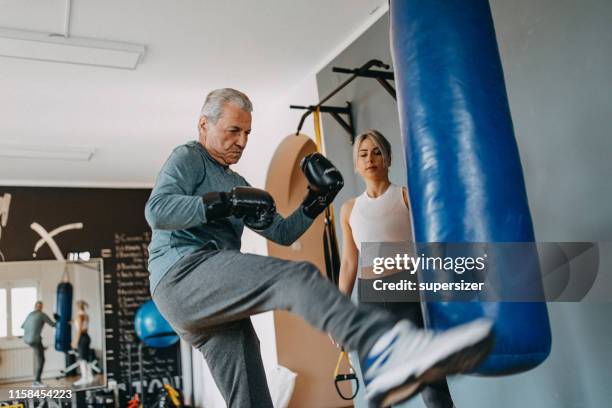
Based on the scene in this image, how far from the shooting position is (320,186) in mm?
2174

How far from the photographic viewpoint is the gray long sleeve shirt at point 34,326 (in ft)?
22.7

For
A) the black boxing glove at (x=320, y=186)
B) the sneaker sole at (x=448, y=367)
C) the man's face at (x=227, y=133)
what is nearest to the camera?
the sneaker sole at (x=448, y=367)

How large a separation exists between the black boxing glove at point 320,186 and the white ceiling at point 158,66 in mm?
1937

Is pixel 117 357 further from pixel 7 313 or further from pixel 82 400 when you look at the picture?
pixel 7 313

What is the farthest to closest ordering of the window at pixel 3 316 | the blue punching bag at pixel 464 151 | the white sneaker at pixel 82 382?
1. the white sneaker at pixel 82 382
2. the window at pixel 3 316
3. the blue punching bag at pixel 464 151

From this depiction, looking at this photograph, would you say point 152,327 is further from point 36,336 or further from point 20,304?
point 20,304

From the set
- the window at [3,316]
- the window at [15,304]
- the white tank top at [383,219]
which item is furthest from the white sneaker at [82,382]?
the white tank top at [383,219]

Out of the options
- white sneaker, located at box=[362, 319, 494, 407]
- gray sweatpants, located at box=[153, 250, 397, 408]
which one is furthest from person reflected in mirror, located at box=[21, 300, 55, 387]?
white sneaker, located at box=[362, 319, 494, 407]

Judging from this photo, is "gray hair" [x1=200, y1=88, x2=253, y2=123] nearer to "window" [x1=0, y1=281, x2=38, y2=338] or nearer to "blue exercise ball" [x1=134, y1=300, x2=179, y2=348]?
"blue exercise ball" [x1=134, y1=300, x2=179, y2=348]

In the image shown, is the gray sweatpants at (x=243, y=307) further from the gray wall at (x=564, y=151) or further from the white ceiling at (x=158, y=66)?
the white ceiling at (x=158, y=66)

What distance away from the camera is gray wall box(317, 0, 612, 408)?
2.24 m

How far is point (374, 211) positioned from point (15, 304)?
5997 millimetres

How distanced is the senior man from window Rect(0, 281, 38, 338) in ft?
19.7

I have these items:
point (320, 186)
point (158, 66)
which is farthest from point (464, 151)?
point (158, 66)
